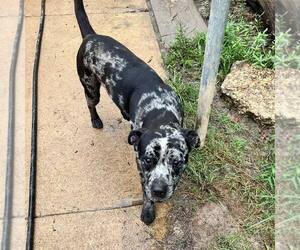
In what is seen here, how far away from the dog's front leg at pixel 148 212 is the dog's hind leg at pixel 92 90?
111cm

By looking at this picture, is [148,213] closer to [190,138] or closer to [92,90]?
[190,138]

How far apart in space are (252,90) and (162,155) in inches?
75.4

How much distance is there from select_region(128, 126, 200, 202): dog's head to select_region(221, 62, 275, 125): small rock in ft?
4.83

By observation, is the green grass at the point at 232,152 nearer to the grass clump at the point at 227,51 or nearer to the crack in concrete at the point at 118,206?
the grass clump at the point at 227,51

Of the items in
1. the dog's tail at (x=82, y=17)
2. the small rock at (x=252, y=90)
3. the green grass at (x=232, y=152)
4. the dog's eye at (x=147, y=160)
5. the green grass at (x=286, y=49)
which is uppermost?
the dog's tail at (x=82, y=17)

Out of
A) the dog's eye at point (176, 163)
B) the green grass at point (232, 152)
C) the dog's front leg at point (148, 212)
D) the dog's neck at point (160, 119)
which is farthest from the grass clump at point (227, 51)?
the dog's eye at point (176, 163)

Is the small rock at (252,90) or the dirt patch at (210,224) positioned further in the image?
the small rock at (252,90)

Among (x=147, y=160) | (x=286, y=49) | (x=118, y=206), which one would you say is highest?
(x=147, y=160)

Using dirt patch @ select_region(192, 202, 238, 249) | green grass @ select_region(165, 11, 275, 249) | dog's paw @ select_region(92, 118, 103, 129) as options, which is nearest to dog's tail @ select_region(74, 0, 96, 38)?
dog's paw @ select_region(92, 118, 103, 129)

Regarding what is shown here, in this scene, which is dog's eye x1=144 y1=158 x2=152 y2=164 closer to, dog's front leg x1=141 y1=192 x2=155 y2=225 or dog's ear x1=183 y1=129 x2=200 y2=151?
dog's ear x1=183 y1=129 x2=200 y2=151

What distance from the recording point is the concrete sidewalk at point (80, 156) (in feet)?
12.6

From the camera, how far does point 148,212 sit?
387 cm

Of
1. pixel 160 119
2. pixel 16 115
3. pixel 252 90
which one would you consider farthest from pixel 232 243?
pixel 16 115

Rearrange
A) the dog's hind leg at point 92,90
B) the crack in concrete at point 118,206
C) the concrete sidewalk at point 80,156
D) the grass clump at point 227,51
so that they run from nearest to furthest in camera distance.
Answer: the concrete sidewalk at point 80,156 → the crack in concrete at point 118,206 → the dog's hind leg at point 92,90 → the grass clump at point 227,51
